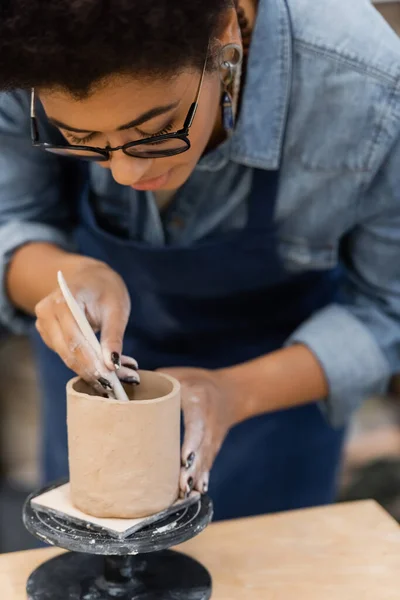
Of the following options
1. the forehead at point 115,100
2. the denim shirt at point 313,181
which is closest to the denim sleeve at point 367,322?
the denim shirt at point 313,181

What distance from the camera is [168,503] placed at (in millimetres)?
1055

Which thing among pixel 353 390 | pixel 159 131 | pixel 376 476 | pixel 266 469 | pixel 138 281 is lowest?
pixel 376 476

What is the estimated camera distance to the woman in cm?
107

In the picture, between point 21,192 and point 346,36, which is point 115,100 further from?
point 21,192

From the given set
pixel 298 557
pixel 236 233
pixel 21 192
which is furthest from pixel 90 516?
pixel 21 192

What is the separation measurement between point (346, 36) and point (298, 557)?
0.76m

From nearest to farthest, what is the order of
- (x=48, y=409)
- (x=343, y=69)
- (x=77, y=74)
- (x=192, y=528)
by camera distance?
(x=77, y=74) < (x=192, y=528) < (x=343, y=69) < (x=48, y=409)

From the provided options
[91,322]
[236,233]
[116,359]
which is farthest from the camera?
[236,233]

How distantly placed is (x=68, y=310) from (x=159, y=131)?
262mm

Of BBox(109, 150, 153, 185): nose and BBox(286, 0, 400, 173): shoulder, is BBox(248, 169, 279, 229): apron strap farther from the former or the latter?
BBox(109, 150, 153, 185): nose

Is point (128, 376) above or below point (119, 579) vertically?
above

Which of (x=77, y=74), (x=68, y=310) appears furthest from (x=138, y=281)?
(x=77, y=74)

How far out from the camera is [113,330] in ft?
3.64

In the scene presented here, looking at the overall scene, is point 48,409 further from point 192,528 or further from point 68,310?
point 192,528
